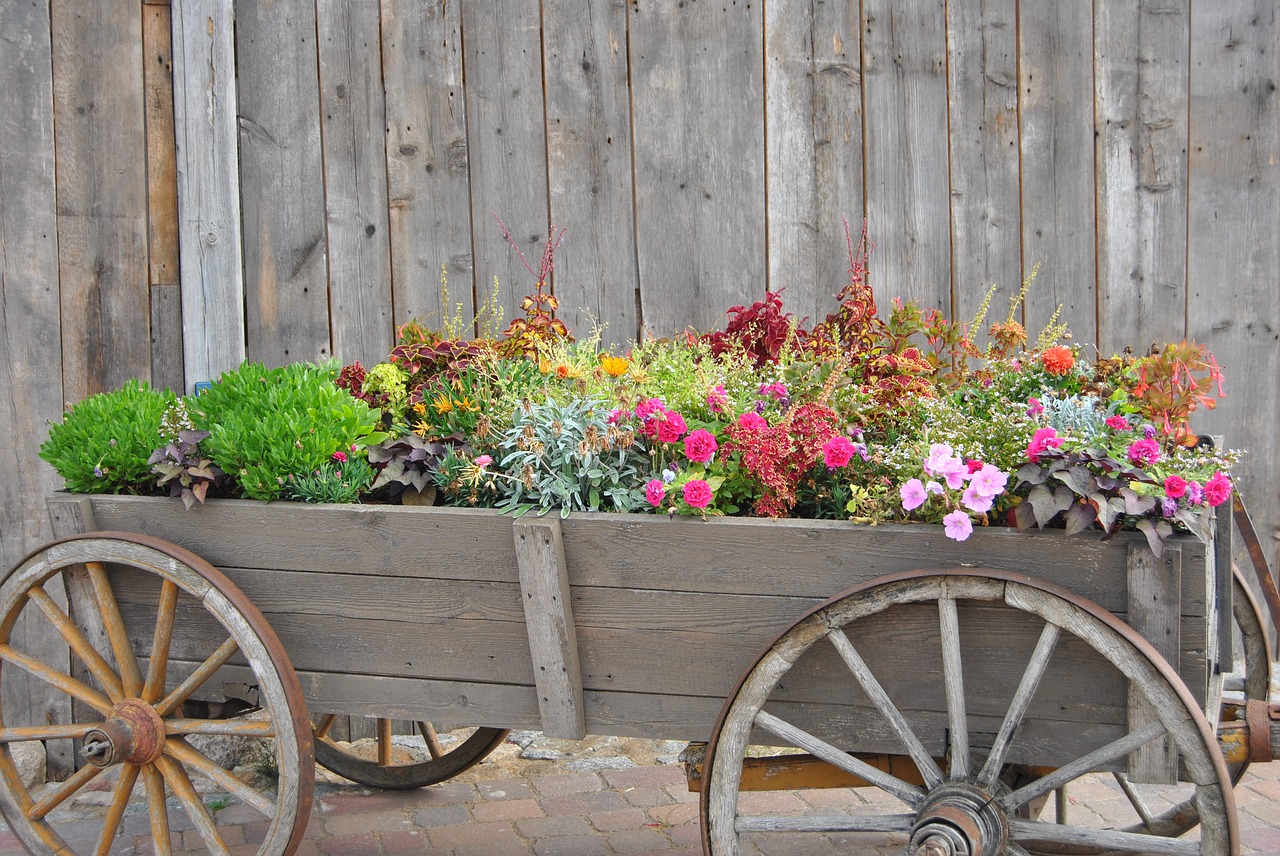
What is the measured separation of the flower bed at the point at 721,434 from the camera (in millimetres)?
1861

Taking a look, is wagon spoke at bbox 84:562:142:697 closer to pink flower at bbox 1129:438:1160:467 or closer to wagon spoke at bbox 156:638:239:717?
wagon spoke at bbox 156:638:239:717

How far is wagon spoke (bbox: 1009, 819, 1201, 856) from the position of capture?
5.70ft

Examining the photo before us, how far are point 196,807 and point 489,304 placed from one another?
65.5 inches

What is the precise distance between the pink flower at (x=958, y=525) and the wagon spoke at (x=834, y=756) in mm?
448

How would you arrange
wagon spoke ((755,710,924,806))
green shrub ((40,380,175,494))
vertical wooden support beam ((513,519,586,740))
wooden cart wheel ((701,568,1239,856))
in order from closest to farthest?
wooden cart wheel ((701,568,1239,856)) → wagon spoke ((755,710,924,806)) → vertical wooden support beam ((513,519,586,740)) → green shrub ((40,380,175,494))

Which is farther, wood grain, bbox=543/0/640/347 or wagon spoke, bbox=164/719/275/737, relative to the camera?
wood grain, bbox=543/0/640/347

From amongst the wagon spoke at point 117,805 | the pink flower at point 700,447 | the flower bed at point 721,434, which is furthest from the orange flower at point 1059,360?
the wagon spoke at point 117,805

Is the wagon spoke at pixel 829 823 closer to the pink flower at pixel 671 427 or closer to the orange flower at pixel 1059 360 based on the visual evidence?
the pink flower at pixel 671 427

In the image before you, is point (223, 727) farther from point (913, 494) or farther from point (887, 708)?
point (913, 494)

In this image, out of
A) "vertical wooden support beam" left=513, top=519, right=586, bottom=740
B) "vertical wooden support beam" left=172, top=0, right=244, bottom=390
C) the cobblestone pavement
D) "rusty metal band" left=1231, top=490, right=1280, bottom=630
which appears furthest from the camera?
"vertical wooden support beam" left=172, top=0, right=244, bottom=390

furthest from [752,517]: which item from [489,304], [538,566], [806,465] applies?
[489,304]

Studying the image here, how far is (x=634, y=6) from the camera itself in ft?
10.6

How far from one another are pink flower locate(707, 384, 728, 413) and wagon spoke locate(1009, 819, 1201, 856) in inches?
36.6

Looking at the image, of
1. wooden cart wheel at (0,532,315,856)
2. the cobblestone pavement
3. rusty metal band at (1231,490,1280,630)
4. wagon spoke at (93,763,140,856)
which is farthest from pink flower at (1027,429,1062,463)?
wagon spoke at (93,763,140,856)
